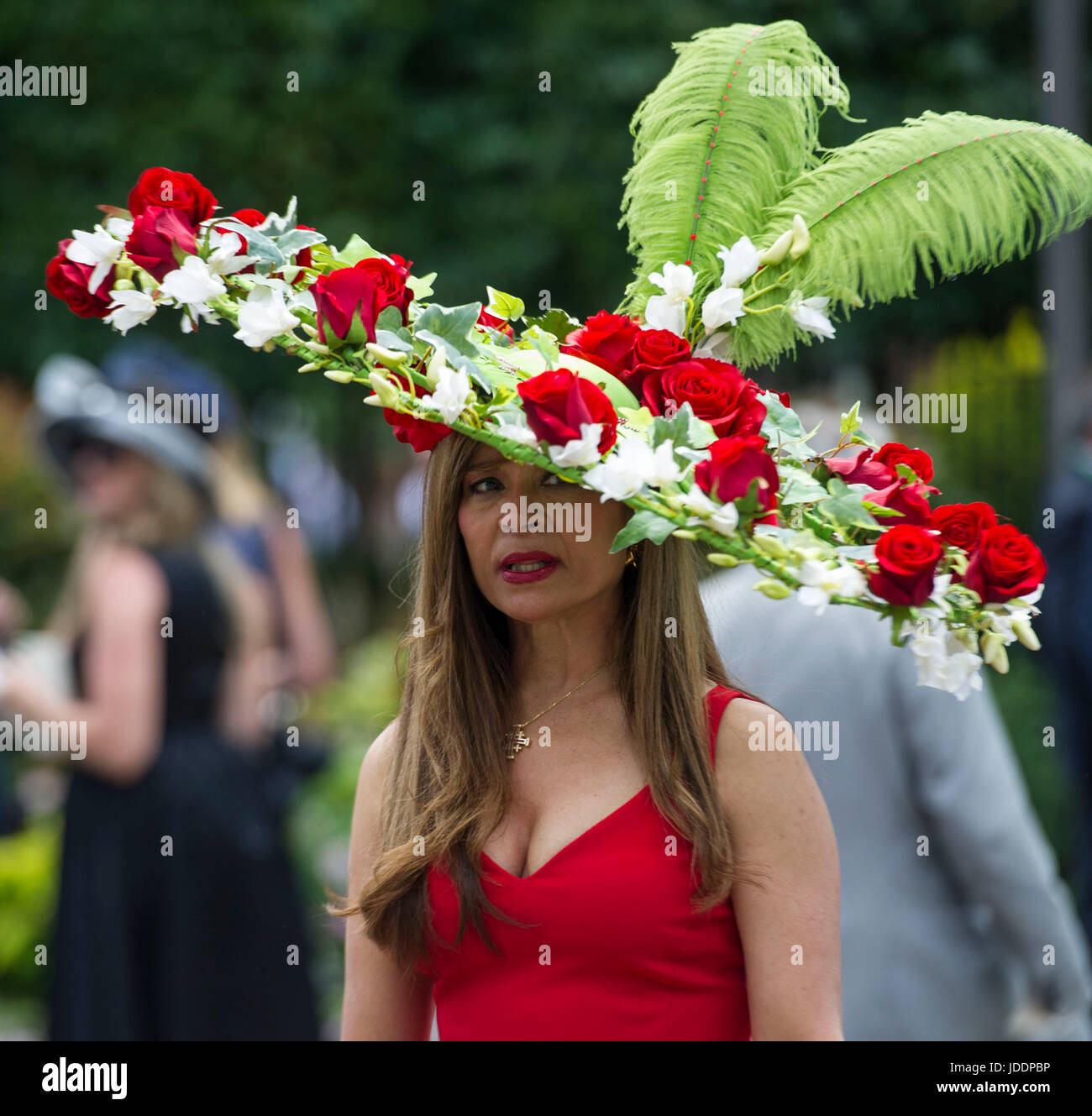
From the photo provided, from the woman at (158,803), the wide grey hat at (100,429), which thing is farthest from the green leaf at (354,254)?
the wide grey hat at (100,429)

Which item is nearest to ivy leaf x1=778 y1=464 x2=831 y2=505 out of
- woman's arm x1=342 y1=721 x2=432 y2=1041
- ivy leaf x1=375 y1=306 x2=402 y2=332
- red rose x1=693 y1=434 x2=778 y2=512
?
red rose x1=693 y1=434 x2=778 y2=512

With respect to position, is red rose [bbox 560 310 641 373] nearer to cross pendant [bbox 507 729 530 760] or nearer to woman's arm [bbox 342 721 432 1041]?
cross pendant [bbox 507 729 530 760]

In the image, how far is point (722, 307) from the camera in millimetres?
2049

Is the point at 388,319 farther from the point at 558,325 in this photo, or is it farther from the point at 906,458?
the point at 906,458

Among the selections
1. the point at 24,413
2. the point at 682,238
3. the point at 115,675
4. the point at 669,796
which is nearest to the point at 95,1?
the point at 24,413

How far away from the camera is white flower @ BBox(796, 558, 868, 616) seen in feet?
5.76

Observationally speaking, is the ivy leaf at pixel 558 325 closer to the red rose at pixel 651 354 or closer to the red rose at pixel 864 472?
the red rose at pixel 651 354

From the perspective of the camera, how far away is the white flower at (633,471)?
1791 mm

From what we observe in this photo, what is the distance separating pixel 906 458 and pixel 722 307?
35 cm

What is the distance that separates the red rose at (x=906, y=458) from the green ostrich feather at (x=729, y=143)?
372 mm

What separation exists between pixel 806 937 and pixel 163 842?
2.86 metres

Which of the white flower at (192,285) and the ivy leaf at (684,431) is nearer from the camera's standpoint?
the ivy leaf at (684,431)

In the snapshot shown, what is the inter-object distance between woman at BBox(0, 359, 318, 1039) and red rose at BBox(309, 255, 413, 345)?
262 centimetres
